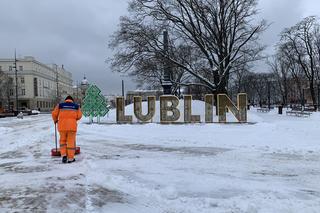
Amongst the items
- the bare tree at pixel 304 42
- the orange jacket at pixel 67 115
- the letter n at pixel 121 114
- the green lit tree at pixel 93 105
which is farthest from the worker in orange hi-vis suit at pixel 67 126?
the bare tree at pixel 304 42

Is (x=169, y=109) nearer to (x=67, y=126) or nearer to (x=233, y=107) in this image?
(x=233, y=107)

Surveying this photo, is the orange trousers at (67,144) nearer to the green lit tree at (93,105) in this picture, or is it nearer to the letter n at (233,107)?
the letter n at (233,107)

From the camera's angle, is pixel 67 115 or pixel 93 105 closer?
pixel 67 115

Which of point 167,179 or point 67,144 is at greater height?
point 67,144

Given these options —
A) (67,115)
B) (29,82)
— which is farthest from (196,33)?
(29,82)

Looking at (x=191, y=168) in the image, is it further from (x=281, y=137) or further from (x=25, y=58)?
(x=25, y=58)

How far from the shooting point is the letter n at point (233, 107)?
24969 mm

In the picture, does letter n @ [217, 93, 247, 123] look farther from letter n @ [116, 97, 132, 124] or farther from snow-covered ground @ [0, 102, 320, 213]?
snow-covered ground @ [0, 102, 320, 213]

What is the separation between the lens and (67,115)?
10516 mm

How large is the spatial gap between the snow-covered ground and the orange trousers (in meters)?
0.34

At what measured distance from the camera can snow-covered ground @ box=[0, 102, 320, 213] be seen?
6047 mm

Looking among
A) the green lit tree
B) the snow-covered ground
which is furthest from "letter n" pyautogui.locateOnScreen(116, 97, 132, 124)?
the snow-covered ground

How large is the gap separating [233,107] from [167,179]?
59.5ft

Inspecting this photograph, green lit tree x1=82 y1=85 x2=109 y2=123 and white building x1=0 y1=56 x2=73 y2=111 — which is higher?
white building x1=0 y1=56 x2=73 y2=111
